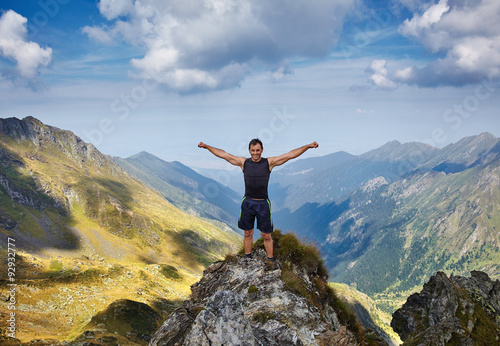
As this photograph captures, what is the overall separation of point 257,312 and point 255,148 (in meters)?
6.07

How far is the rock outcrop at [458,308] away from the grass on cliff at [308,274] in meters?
14.1

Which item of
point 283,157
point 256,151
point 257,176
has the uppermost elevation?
point 256,151

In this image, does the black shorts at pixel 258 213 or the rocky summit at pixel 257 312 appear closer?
the rocky summit at pixel 257 312

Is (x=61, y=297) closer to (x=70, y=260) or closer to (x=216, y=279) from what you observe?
(x=70, y=260)

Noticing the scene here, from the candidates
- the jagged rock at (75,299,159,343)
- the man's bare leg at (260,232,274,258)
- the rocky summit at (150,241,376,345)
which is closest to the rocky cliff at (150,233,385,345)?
the rocky summit at (150,241,376,345)

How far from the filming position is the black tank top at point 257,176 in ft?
36.4

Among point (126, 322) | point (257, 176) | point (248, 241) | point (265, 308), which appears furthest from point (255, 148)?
point (126, 322)

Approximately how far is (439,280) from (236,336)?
3084cm

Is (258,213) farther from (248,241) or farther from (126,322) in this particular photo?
(126,322)

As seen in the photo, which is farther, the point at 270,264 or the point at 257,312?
the point at 270,264

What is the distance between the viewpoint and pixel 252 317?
9.45m

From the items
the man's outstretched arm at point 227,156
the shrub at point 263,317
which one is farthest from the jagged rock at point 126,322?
the man's outstretched arm at point 227,156

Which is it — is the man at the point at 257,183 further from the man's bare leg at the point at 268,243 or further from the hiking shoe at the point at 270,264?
the hiking shoe at the point at 270,264

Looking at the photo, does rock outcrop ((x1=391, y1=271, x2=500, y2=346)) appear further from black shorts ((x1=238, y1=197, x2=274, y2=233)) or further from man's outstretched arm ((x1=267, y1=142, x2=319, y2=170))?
man's outstretched arm ((x1=267, y1=142, x2=319, y2=170))
